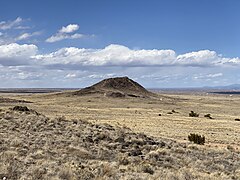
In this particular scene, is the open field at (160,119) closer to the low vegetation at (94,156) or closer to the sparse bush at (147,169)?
the low vegetation at (94,156)

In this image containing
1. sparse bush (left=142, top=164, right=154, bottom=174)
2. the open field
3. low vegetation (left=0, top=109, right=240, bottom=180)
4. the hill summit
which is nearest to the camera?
low vegetation (left=0, top=109, right=240, bottom=180)

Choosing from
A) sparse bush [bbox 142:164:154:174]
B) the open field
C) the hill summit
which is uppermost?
the hill summit

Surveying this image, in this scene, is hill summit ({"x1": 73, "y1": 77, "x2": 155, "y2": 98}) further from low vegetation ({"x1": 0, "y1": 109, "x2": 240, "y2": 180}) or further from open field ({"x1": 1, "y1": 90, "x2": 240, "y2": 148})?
low vegetation ({"x1": 0, "y1": 109, "x2": 240, "y2": 180})

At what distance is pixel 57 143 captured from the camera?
56.5 ft

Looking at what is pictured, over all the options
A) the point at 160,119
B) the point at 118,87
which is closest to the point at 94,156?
the point at 160,119

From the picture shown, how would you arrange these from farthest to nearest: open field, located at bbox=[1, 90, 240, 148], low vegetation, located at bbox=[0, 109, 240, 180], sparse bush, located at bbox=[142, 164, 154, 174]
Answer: open field, located at bbox=[1, 90, 240, 148], sparse bush, located at bbox=[142, 164, 154, 174], low vegetation, located at bbox=[0, 109, 240, 180]

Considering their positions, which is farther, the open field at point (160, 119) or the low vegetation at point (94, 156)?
the open field at point (160, 119)

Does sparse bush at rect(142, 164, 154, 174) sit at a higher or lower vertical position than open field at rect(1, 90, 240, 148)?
higher

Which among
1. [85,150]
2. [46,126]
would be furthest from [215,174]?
[46,126]

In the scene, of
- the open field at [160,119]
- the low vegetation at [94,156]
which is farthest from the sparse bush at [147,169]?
the open field at [160,119]

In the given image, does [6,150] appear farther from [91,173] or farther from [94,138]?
[94,138]

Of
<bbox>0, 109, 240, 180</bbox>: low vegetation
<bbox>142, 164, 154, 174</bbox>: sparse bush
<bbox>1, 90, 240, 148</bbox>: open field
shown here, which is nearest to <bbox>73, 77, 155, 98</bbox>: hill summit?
<bbox>1, 90, 240, 148</bbox>: open field

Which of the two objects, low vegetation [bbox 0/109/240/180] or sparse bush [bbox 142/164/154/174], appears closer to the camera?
low vegetation [bbox 0/109/240/180]

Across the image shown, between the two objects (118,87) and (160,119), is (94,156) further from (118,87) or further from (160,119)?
(118,87)
